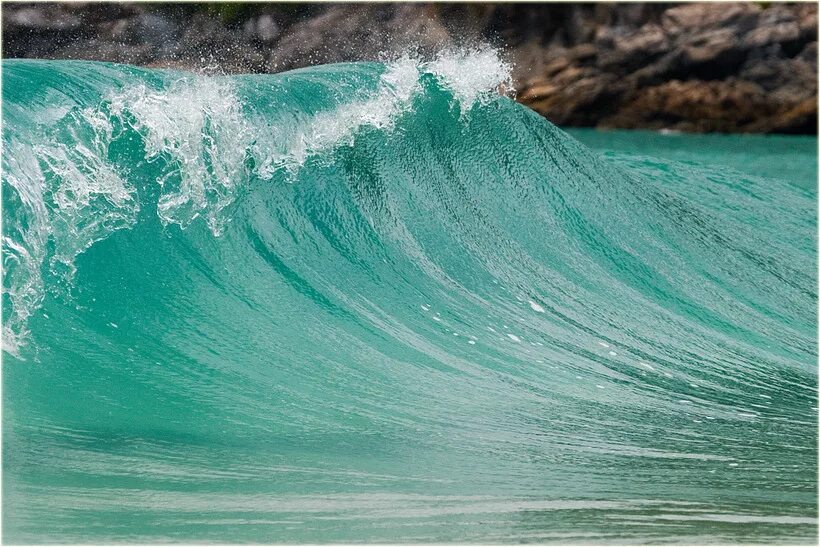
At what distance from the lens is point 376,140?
288 inches

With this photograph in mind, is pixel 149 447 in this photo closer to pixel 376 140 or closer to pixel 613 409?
pixel 613 409

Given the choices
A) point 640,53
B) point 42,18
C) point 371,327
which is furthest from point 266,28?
point 371,327

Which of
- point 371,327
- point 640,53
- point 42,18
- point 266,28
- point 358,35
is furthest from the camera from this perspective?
point 640,53

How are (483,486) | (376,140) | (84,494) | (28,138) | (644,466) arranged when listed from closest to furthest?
1. (84,494)
2. (483,486)
3. (644,466)
4. (28,138)
5. (376,140)

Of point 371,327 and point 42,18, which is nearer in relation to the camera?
point 371,327

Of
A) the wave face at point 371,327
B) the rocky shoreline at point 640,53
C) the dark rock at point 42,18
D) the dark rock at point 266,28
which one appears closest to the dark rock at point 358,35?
the rocky shoreline at point 640,53

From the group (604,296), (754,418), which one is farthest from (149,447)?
(604,296)

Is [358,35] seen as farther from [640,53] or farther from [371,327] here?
[371,327]

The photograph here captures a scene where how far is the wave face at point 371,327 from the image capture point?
372cm

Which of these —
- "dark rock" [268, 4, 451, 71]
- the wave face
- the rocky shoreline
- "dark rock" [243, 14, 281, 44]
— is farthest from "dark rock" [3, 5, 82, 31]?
the wave face

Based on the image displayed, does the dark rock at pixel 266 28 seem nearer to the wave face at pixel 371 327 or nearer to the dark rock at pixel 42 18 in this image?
the dark rock at pixel 42 18

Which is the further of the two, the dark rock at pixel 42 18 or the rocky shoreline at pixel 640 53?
the rocky shoreline at pixel 640 53

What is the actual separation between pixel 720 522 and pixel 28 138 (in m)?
3.91

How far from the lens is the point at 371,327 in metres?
5.49
